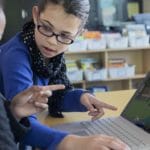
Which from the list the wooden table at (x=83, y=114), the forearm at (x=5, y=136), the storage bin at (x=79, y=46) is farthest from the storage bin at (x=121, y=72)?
the forearm at (x=5, y=136)

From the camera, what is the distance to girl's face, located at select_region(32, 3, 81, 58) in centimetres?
98

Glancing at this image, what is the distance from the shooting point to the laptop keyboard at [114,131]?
0.79 metres

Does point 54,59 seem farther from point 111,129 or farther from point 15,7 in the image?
point 15,7

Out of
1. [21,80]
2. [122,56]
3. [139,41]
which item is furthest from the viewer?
[122,56]

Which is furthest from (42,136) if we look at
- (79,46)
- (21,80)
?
(79,46)

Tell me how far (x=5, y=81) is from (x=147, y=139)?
0.41m

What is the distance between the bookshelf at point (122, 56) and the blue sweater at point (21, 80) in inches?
81.9

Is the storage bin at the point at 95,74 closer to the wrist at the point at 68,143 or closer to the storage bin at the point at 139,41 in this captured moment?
the storage bin at the point at 139,41

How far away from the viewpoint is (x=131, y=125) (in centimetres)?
95

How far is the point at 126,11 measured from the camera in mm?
3434

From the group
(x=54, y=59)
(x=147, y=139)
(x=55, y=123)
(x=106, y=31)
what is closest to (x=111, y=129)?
(x=147, y=139)

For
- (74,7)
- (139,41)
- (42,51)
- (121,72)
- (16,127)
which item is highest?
(74,7)

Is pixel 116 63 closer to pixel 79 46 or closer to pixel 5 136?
pixel 79 46

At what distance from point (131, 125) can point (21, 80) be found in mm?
317
